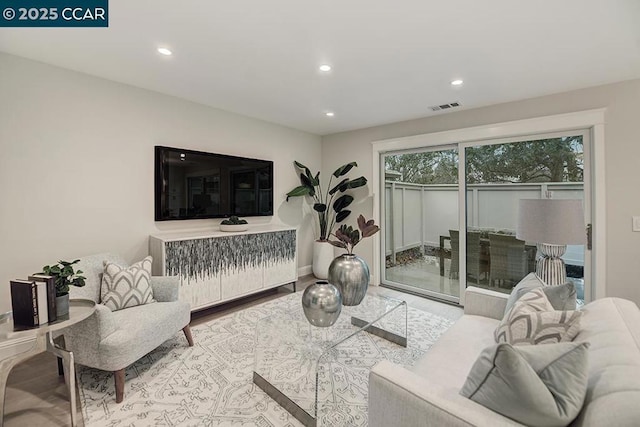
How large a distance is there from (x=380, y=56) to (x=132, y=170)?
2622 millimetres

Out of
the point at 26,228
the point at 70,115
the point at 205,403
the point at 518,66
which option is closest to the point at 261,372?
the point at 205,403

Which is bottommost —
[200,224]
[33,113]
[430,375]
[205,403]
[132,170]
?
[205,403]

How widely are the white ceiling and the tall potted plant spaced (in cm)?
151

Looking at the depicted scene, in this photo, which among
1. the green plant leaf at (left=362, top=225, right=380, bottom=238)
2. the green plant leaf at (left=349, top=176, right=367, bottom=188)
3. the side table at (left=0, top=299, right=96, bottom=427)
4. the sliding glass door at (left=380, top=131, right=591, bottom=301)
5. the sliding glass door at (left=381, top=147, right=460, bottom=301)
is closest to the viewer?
the side table at (left=0, top=299, right=96, bottom=427)

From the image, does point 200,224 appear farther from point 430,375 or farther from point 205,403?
point 430,375

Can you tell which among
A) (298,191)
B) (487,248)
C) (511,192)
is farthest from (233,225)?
(511,192)

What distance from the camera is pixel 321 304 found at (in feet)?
6.70

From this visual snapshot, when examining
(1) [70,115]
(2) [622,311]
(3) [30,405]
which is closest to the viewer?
(2) [622,311]

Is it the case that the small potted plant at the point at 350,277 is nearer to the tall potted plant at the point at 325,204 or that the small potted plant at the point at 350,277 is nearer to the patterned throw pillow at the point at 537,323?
the patterned throw pillow at the point at 537,323

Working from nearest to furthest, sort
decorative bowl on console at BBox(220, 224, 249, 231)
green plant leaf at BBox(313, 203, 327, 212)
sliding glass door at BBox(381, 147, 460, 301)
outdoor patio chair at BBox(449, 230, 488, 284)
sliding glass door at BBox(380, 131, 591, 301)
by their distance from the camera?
1. sliding glass door at BBox(380, 131, 591, 301)
2. decorative bowl on console at BBox(220, 224, 249, 231)
3. outdoor patio chair at BBox(449, 230, 488, 284)
4. sliding glass door at BBox(381, 147, 460, 301)
5. green plant leaf at BBox(313, 203, 327, 212)

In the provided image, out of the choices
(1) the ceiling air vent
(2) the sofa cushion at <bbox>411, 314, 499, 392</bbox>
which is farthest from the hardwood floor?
(1) the ceiling air vent

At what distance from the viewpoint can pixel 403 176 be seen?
166 inches

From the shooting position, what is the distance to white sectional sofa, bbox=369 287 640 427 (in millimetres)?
800

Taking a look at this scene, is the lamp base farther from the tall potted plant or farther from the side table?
the side table
